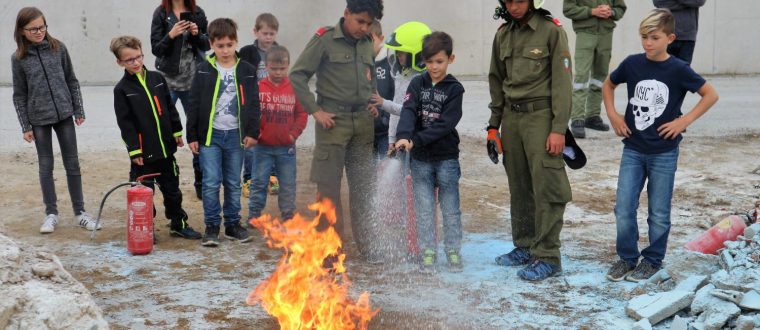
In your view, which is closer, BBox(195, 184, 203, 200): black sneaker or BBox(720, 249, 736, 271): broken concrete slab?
BBox(720, 249, 736, 271): broken concrete slab

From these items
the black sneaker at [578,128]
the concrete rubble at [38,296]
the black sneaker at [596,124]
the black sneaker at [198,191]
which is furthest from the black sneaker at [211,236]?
the black sneaker at [596,124]

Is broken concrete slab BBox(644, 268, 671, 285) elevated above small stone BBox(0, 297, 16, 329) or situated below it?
below

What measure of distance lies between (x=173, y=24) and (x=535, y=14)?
339cm

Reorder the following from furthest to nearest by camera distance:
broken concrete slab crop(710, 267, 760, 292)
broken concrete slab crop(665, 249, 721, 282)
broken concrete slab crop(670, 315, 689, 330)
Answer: broken concrete slab crop(665, 249, 721, 282), broken concrete slab crop(710, 267, 760, 292), broken concrete slab crop(670, 315, 689, 330)

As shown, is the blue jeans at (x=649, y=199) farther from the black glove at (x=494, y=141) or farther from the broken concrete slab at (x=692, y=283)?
the black glove at (x=494, y=141)

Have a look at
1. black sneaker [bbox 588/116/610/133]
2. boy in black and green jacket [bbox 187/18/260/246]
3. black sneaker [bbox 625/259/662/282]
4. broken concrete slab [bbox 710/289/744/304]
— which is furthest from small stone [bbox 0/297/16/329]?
black sneaker [bbox 588/116/610/133]

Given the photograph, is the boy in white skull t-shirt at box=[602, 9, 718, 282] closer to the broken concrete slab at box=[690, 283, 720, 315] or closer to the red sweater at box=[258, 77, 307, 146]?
the broken concrete slab at box=[690, 283, 720, 315]

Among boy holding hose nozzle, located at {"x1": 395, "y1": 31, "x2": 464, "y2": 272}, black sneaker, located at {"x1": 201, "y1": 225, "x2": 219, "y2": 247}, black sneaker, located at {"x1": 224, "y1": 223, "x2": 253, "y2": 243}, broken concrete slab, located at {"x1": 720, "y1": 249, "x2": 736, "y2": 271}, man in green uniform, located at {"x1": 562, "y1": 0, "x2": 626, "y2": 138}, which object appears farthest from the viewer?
man in green uniform, located at {"x1": 562, "y1": 0, "x2": 626, "y2": 138}

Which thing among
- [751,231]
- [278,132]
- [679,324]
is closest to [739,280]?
[679,324]

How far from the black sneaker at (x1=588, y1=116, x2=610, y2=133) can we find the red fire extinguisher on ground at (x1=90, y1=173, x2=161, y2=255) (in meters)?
6.17

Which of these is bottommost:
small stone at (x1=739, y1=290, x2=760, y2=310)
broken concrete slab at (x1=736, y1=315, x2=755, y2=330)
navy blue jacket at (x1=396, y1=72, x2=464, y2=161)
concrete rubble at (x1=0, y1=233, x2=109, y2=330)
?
broken concrete slab at (x1=736, y1=315, x2=755, y2=330)

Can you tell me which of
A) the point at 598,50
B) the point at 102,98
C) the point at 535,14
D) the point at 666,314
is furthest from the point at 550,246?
the point at 102,98

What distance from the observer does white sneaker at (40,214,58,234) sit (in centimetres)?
675

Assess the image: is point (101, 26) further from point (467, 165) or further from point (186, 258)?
point (186, 258)
